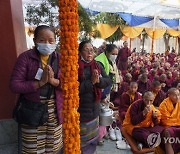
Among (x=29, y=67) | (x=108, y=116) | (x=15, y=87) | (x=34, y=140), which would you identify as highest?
(x=29, y=67)

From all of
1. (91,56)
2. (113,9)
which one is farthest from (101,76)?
(113,9)

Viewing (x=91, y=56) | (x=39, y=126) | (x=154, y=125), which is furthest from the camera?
(x=154, y=125)

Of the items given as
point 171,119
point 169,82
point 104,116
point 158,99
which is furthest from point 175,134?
point 169,82

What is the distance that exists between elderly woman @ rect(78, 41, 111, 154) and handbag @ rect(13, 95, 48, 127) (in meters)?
0.57

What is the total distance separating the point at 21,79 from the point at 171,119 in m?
2.54

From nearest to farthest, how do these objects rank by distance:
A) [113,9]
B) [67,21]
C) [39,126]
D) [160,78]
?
[67,21]
[39,126]
[160,78]
[113,9]

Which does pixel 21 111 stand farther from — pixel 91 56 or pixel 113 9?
pixel 113 9

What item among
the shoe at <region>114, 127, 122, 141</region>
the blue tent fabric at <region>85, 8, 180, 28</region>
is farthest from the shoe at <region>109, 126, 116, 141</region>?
the blue tent fabric at <region>85, 8, 180, 28</region>

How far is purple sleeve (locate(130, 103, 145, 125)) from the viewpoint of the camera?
3484 millimetres

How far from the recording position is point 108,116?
320cm

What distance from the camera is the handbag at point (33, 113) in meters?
1.88

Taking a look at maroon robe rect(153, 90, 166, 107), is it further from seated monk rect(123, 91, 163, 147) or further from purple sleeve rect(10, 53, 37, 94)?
purple sleeve rect(10, 53, 37, 94)

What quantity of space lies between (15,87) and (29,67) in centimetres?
19

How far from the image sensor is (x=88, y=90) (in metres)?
2.41
